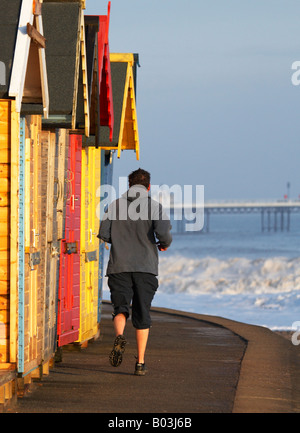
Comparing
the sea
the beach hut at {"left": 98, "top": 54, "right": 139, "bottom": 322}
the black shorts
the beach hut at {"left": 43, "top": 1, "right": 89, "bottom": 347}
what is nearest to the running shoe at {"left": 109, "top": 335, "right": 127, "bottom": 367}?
the black shorts

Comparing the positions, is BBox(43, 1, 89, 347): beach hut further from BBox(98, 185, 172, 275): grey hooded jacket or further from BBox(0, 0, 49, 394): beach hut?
BBox(0, 0, 49, 394): beach hut

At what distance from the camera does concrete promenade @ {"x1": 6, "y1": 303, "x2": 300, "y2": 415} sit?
738cm

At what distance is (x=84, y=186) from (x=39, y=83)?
2630 mm

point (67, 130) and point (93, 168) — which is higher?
point (67, 130)

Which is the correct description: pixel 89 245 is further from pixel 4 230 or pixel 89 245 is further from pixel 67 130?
pixel 4 230

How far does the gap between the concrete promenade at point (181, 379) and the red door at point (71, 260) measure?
0.34 metres

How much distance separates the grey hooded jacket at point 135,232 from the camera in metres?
8.88

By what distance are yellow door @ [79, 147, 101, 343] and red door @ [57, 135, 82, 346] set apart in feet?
0.64

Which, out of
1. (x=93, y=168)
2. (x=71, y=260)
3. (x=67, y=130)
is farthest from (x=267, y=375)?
(x=93, y=168)

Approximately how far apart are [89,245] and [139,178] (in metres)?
1.97

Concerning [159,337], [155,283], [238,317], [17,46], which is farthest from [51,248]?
[238,317]

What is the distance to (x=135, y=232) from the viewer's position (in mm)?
8953

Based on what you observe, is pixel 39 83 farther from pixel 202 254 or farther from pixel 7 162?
pixel 202 254

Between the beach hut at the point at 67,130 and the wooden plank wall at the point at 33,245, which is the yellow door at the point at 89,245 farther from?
the wooden plank wall at the point at 33,245
